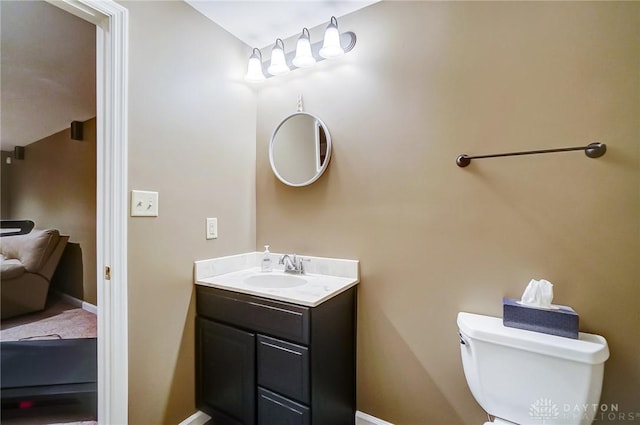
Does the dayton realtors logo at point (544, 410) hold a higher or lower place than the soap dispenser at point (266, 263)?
lower

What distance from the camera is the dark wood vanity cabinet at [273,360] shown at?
1112 millimetres

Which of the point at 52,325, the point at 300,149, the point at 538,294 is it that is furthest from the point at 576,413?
the point at 52,325

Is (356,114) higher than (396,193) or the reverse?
higher

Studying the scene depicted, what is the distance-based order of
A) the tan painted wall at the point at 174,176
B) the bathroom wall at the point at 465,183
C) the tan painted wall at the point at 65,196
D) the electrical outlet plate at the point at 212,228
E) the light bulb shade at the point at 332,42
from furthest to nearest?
the tan painted wall at the point at 65,196, the electrical outlet plate at the point at 212,228, the light bulb shade at the point at 332,42, the tan painted wall at the point at 174,176, the bathroom wall at the point at 465,183

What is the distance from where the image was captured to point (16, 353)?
184 centimetres

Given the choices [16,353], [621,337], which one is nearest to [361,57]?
[621,337]

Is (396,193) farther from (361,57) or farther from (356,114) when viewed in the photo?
(361,57)

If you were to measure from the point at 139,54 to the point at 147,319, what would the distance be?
121 cm

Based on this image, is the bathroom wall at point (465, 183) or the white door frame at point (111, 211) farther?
the white door frame at point (111, 211)

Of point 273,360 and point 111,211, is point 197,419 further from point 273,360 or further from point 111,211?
point 111,211

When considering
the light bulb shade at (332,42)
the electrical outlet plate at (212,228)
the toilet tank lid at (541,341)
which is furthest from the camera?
the electrical outlet plate at (212,228)

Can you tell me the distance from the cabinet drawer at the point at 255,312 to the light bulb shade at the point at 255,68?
1265mm

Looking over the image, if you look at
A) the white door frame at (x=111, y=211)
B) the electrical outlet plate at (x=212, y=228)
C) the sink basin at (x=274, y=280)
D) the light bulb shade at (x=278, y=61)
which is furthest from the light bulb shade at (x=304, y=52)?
the sink basin at (x=274, y=280)

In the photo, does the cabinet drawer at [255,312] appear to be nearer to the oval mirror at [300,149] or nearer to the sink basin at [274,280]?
the sink basin at [274,280]
